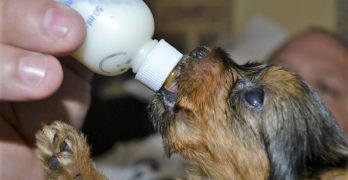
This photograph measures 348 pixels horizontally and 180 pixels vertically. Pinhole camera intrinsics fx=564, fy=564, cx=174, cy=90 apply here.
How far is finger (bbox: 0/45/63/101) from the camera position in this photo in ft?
2.94

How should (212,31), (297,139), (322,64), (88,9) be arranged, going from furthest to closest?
1. (212,31)
2. (322,64)
3. (297,139)
4. (88,9)

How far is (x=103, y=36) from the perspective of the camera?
3.38 ft

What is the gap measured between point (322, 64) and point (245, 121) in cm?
193

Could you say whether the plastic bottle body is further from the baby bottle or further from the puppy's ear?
the puppy's ear

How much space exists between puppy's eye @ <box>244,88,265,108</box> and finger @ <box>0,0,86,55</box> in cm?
42

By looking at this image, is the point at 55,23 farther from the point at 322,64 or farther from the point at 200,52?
the point at 322,64

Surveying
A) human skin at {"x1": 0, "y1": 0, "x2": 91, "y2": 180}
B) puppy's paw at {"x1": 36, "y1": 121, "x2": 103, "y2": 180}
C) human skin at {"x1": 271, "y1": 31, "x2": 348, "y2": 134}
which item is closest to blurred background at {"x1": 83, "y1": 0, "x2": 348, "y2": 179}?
human skin at {"x1": 271, "y1": 31, "x2": 348, "y2": 134}

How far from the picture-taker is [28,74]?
89 cm

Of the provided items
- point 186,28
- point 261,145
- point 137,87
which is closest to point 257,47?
point 186,28

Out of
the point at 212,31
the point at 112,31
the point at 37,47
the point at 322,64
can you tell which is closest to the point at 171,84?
the point at 112,31

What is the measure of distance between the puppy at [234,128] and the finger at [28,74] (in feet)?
0.90

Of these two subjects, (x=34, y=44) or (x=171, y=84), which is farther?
(x=171, y=84)

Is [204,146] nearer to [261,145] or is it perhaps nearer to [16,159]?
[261,145]

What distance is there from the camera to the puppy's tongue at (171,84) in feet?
3.74
